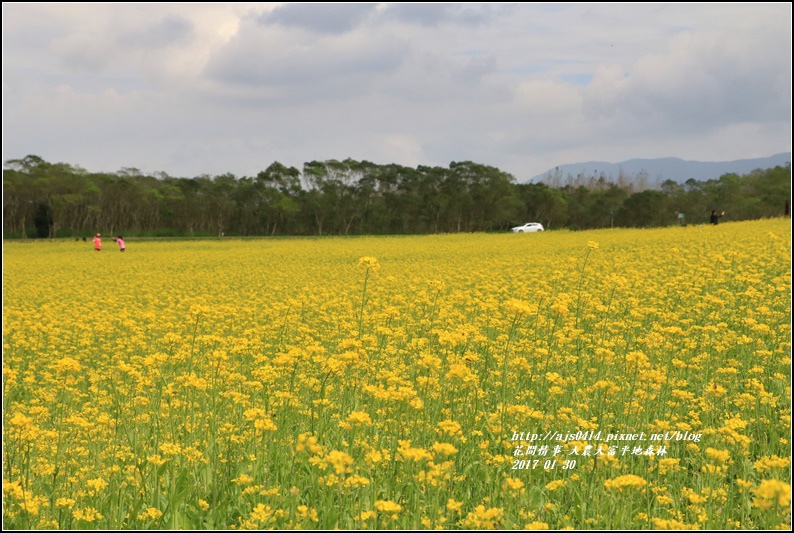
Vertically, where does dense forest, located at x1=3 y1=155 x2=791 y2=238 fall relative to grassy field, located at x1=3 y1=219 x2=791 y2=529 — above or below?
above

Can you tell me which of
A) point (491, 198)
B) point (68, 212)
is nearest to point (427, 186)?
point (491, 198)

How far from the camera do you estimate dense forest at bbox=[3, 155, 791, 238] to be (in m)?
69.6

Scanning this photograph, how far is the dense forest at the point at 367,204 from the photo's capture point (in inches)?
2739

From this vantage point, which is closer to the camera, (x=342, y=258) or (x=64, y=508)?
(x=64, y=508)

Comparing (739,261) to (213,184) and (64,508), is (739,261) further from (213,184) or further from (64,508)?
(213,184)

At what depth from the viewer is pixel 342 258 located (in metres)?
27.5

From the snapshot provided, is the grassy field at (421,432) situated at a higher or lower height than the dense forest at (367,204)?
lower

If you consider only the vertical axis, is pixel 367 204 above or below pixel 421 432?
above

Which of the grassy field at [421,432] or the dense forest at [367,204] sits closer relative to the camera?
the grassy field at [421,432]

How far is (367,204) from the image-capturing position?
72750 mm

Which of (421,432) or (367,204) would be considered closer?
(421,432)

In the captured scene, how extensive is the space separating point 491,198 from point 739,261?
5740 centimetres

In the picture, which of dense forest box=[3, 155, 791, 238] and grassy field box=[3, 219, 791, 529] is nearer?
grassy field box=[3, 219, 791, 529]

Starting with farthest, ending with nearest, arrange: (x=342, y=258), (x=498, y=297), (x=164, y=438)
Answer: (x=342, y=258)
(x=498, y=297)
(x=164, y=438)
